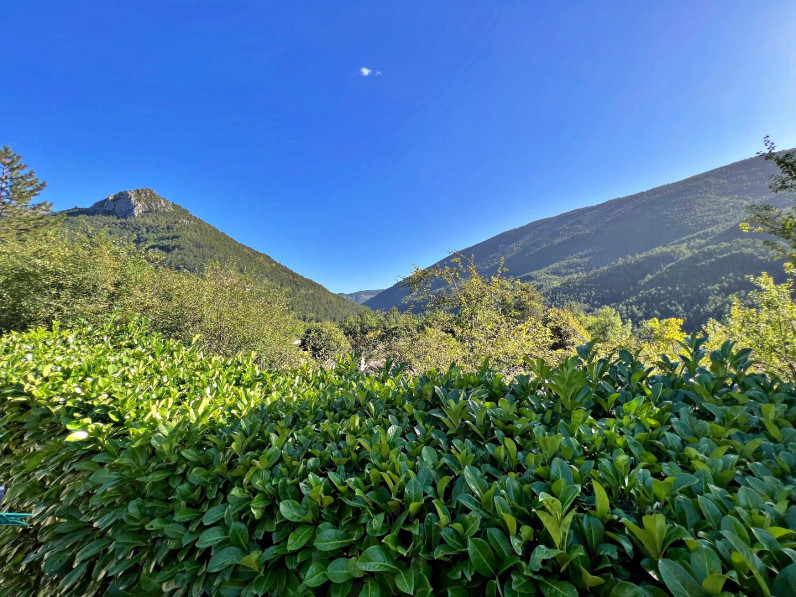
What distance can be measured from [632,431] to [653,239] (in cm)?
14378

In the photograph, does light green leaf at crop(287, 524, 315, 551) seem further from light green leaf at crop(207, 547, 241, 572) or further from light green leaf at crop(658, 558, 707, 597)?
light green leaf at crop(658, 558, 707, 597)

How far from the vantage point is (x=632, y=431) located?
1367 millimetres

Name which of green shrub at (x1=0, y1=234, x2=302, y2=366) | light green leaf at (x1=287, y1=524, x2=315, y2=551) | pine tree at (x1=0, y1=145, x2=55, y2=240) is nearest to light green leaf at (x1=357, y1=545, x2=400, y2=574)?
light green leaf at (x1=287, y1=524, x2=315, y2=551)

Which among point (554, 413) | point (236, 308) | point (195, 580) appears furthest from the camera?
point (236, 308)

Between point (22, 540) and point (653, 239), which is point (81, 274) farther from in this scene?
point (653, 239)

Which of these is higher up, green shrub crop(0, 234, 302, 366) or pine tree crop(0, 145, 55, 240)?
pine tree crop(0, 145, 55, 240)

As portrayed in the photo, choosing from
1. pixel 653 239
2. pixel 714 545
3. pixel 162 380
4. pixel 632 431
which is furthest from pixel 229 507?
pixel 653 239

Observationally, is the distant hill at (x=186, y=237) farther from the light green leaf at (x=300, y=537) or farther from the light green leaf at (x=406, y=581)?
the light green leaf at (x=406, y=581)

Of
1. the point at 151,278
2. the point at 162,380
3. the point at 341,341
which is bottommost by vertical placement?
the point at 341,341

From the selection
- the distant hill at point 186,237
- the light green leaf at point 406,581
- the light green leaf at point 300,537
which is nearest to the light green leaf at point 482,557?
the light green leaf at point 406,581

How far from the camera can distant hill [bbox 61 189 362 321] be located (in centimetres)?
6525

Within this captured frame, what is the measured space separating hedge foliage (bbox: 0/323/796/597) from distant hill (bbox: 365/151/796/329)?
94.1ft

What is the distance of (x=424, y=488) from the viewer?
1.12 metres

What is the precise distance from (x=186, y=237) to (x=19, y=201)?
51792mm
